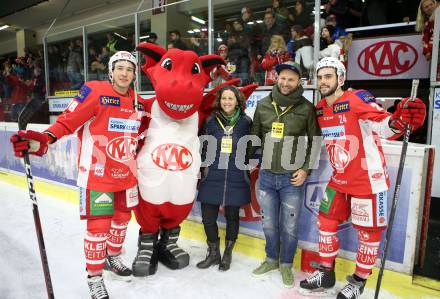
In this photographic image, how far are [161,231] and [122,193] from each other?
21.6 inches

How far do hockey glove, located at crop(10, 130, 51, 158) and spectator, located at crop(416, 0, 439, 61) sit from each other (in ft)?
13.8

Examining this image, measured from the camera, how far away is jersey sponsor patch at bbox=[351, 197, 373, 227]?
1.94 meters

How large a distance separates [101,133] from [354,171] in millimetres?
1485

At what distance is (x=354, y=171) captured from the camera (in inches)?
77.9

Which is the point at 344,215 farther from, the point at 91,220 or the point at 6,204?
the point at 6,204

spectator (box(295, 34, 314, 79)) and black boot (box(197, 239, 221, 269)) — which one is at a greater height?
spectator (box(295, 34, 314, 79))

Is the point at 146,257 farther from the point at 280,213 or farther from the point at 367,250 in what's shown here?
the point at 367,250

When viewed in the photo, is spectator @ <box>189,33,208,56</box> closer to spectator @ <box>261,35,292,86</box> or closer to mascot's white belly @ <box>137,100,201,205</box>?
spectator @ <box>261,35,292,86</box>

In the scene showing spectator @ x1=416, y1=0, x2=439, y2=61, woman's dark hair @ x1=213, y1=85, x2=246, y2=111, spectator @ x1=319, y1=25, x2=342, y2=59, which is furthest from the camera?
spectator @ x1=319, y1=25, x2=342, y2=59

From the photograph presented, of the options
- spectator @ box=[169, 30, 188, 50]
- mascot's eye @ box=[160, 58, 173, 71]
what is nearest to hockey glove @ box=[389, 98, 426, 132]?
mascot's eye @ box=[160, 58, 173, 71]

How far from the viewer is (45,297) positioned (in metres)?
2.10

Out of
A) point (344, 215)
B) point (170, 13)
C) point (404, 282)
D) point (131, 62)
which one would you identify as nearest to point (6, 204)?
point (131, 62)

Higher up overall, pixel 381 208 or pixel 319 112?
pixel 319 112

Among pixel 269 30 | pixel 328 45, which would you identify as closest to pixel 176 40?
pixel 269 30
